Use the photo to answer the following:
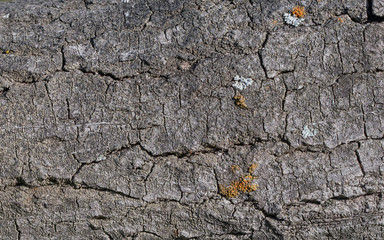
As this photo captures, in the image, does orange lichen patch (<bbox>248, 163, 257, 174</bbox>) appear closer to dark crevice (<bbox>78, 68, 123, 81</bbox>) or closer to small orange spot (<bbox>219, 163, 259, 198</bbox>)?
small orange spot (<bbox>219, 163, 259, 198</bbox>)

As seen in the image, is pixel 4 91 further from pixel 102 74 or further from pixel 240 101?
pixel 240 101

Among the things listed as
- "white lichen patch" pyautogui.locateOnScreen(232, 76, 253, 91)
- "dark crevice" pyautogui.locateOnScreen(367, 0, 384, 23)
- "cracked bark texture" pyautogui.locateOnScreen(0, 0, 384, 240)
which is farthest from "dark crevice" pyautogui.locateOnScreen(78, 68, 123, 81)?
"dark crevice" pyautogui.locateOnScreen(367, 0, 384, 23)

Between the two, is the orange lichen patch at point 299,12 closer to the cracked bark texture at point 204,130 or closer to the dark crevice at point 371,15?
the cracked bark texture at point 204,130

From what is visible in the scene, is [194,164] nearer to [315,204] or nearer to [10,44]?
[315,204]

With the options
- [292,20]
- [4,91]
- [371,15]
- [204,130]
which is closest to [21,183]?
[4,91]

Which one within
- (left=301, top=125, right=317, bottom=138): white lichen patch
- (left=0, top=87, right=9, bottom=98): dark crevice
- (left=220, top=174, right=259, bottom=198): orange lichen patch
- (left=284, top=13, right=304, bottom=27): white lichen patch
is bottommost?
(left=220, top=174, right=259, bottom=198): orange lichen patch

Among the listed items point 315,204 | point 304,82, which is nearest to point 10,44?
point 304,82
